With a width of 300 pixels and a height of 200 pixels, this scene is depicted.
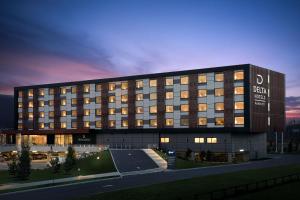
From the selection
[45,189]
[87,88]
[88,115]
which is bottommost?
[45,189]

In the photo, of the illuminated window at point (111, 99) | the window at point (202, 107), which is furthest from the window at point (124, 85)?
the window at point (202, 107)

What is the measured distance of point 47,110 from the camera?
140 m

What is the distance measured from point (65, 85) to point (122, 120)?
24.3 meters

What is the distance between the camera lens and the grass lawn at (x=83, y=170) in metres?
65.0

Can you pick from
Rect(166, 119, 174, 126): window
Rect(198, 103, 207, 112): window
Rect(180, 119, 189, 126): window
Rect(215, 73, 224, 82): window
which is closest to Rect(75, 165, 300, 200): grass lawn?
Rect(198, 103, 207, 112): window

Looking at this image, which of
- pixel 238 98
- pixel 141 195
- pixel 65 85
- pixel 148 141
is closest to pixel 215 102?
pixel 238 98

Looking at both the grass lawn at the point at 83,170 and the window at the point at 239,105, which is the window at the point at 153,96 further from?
the grass lawn at the point at 83,170

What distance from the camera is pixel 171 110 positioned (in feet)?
377

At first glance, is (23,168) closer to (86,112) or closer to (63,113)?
(86,112)

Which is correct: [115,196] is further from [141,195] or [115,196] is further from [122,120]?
[122,120]

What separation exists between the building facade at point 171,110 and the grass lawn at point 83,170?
26.9m

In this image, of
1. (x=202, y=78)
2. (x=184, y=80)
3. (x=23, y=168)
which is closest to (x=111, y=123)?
(x=184, y=80)

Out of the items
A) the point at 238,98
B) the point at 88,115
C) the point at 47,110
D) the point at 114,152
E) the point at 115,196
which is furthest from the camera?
the point at 47,110

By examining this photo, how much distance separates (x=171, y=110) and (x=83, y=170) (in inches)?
1729
